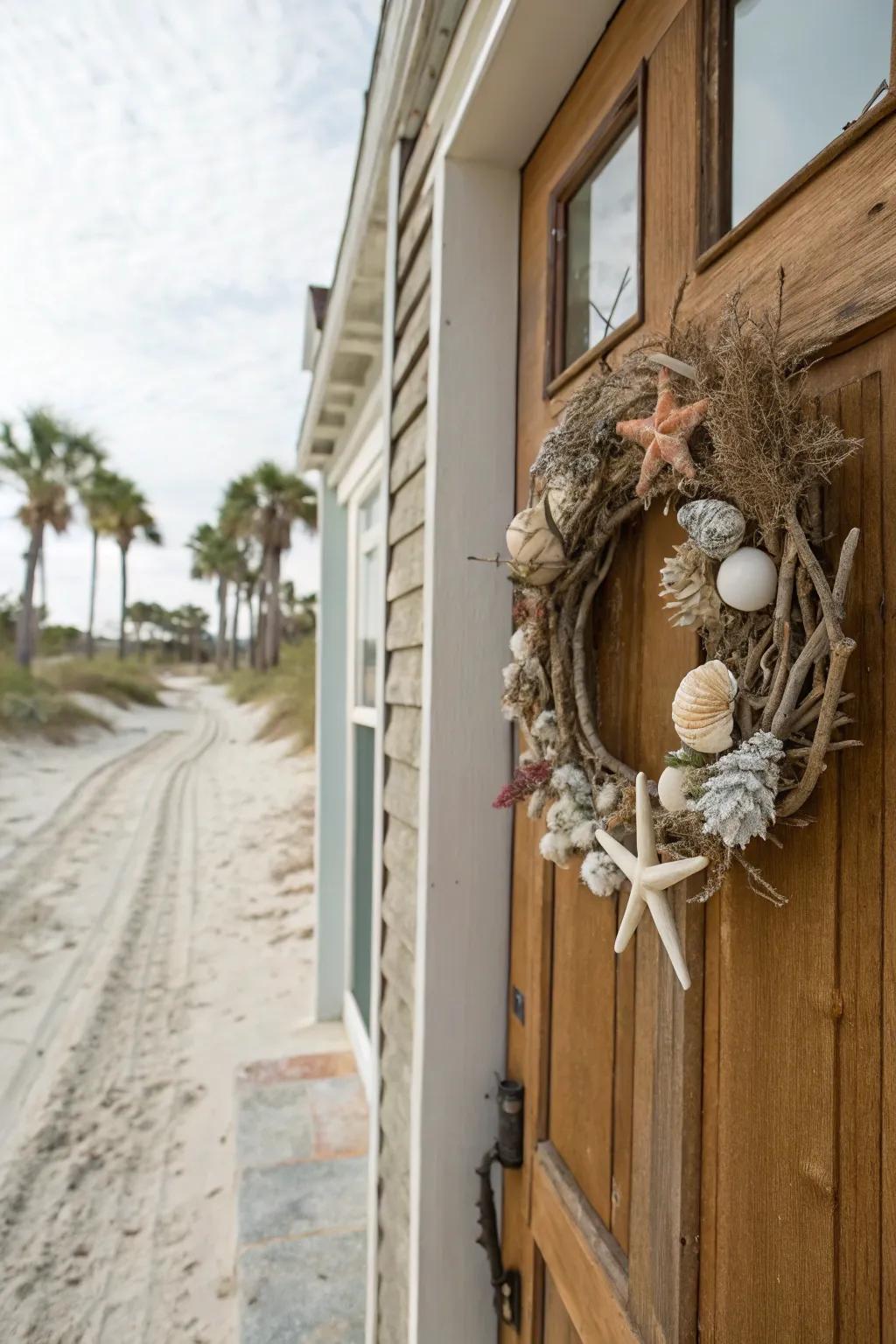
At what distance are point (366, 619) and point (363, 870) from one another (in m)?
1.30

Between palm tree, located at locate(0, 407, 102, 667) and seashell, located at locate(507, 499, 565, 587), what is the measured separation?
2062 centimetres

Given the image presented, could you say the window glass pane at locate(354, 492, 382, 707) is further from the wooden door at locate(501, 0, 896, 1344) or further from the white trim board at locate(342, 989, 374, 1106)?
the wooden door at locate(501, 0, 896, 1344)

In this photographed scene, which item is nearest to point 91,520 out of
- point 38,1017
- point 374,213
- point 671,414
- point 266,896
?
point 266,896

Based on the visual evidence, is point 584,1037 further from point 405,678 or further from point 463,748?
point 405,678

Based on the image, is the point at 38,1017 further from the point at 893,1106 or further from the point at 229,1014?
the point at 893,1106

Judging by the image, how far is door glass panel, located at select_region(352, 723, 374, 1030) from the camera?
362 centimetres

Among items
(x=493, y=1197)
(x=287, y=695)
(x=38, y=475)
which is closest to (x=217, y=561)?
(x=38, y=475)

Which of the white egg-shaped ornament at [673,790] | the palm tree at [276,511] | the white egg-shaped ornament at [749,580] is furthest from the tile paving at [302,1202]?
the palm tree at [276,511]

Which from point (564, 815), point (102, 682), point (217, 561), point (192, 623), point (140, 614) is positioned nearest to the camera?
point (564, 815)

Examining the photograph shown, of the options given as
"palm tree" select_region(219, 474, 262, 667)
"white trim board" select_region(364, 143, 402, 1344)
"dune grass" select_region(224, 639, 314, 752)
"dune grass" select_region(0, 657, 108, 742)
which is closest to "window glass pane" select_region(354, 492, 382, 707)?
"white trim board" select_region(364, 143, 402, 1344)

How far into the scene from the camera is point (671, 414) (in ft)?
2.47

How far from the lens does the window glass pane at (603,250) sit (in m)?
1.13

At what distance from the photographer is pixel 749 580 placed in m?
0.68

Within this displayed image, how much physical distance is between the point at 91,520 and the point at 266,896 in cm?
2284
